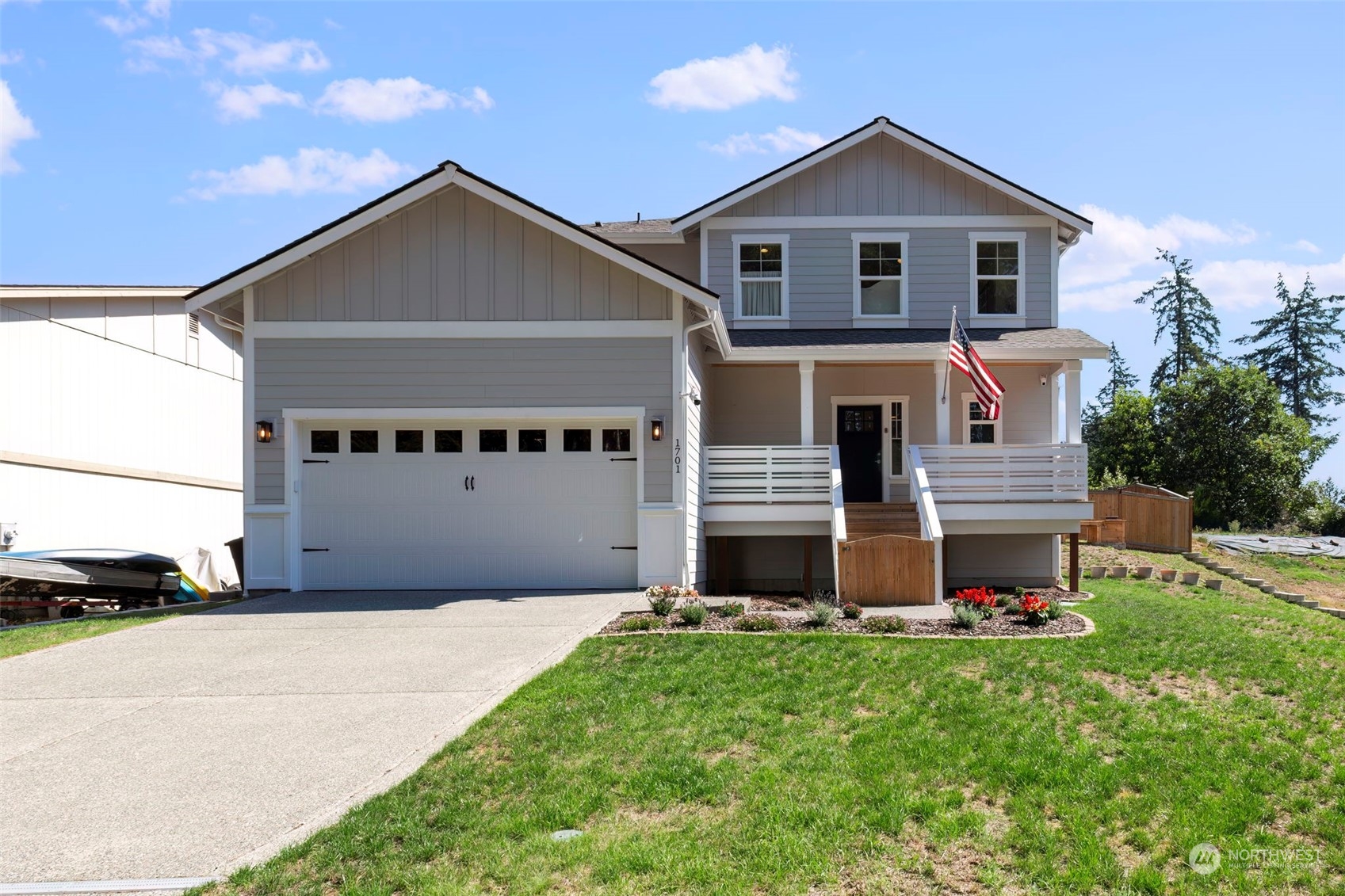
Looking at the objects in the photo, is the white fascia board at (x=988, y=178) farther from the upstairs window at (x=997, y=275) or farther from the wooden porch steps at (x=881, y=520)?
the wooden porch steps at (x=881, y=520)

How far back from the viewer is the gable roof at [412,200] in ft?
44.6

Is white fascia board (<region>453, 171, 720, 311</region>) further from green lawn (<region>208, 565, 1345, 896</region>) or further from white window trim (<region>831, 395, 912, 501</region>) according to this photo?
green lawn (<region>208, 565, 1345, 896</region>)

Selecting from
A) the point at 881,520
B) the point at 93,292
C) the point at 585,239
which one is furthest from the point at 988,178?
the point at 93,292

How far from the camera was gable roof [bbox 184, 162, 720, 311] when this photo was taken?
1359 centimetres

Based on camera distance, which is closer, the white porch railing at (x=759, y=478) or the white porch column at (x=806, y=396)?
the white porch railing at (x=759, y=478)

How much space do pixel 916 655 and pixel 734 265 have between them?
1080 centimetres

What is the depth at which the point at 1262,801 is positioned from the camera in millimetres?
5750

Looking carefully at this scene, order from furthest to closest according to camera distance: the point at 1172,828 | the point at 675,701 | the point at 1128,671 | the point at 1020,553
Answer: the point at 1020,553
the point at 1128,671
the point at 675,701
the point at 1172,828

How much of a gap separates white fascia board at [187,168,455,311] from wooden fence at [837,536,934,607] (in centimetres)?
707

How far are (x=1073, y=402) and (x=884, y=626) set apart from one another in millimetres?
7868

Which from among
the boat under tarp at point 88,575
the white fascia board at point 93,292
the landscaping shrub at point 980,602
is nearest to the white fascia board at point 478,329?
the boat under tarp at point 88,575

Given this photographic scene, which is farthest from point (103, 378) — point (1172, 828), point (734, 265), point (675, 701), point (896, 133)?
point (1172, 828)

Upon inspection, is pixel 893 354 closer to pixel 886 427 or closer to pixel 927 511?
pixel 886 427

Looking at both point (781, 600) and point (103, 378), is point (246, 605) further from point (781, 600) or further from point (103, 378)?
point (103, 378)
